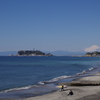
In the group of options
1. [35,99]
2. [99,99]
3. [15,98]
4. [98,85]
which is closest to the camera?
[99,99]

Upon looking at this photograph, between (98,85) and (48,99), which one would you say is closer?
(48,99)

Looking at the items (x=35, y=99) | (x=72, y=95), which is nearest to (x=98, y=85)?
(x=72, y=95)

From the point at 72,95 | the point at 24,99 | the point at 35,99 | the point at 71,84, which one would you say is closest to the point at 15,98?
the point at 24,99

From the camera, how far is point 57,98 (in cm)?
2634

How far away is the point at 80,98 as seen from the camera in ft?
84.3

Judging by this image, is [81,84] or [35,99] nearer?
[35,99]

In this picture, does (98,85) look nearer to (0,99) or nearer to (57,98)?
(57,98)

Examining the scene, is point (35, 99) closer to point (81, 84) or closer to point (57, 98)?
point (57, 98)

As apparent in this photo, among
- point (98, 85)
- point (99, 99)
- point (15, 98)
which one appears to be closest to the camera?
point (99, 99)

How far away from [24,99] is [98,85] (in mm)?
16251

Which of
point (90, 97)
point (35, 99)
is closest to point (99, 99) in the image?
point (90, 97)

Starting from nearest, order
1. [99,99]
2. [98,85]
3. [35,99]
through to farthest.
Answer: [99,99]
[35,99]
[98,85]

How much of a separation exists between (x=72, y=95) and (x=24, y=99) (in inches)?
278

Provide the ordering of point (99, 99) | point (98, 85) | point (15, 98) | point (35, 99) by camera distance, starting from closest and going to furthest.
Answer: point (99, 99) < point (35, 99) < point (15, 98) < point (98, 85)
